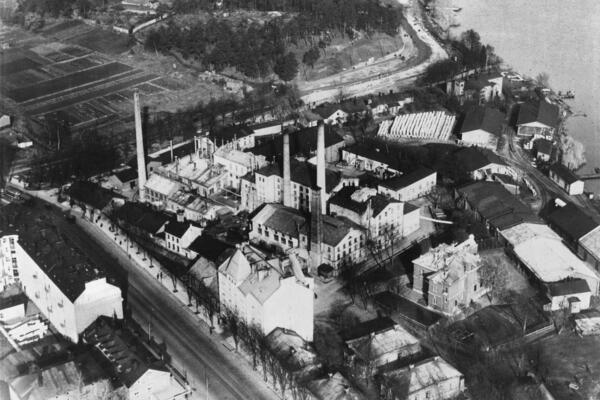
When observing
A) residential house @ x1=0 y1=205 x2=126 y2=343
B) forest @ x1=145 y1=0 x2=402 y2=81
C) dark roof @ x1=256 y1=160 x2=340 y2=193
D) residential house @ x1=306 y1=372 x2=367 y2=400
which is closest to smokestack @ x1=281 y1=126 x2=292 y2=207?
dark roof @ x1=256 y1=160 x2=340 y2=193

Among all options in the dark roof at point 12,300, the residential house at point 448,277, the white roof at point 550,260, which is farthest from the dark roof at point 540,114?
the dark roof at point 12,300

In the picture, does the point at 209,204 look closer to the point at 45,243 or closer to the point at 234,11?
the point at 45,243

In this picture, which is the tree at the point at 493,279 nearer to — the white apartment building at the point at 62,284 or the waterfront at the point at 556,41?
the white apartment building at the point at 62,284

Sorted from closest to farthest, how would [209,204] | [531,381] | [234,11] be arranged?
1. [531,381]
2. [209,204]
3. [234,11]

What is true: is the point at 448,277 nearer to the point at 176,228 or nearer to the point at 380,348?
the point at 380,348

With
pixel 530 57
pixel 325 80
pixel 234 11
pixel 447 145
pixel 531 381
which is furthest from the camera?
pixel 234 11

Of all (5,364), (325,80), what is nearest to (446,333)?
(5,364)

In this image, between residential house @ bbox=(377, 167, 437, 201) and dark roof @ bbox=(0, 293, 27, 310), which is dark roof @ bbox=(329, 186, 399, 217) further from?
dark roof @ bbox=(0, 293, 27, 310)

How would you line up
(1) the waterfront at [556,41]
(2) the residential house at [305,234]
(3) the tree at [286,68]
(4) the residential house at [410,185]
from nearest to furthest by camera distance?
(2) the residential house at [305,234] < (4) the residential house at [410,185] < (1) the waterfront at [556,41] < (3) the tree at [286,68]
